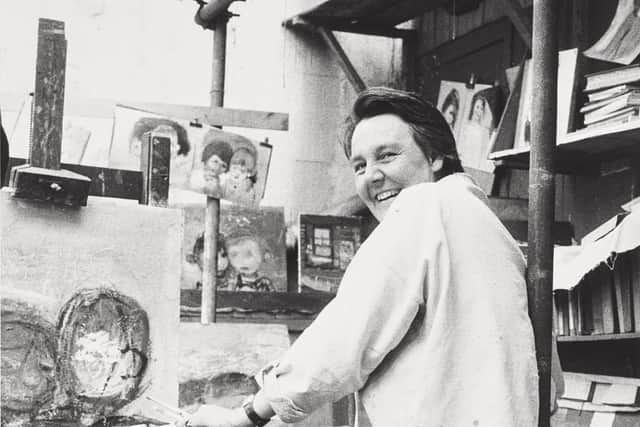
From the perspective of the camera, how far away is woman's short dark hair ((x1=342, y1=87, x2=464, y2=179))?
2.09 meters

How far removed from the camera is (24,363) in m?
2.80

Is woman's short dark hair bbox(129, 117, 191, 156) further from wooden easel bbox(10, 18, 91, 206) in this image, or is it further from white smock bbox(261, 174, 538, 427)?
white smock bbox(261, 174, 538, 427)

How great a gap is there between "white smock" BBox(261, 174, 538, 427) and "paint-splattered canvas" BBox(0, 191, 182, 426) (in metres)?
1.15

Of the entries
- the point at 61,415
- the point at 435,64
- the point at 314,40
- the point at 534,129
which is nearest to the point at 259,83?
the point at 314,40

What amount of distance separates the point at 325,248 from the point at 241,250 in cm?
41

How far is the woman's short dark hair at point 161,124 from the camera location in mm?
4184

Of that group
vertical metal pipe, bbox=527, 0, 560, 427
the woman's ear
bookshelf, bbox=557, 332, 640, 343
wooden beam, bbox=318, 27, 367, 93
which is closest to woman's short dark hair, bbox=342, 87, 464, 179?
the woman's ear

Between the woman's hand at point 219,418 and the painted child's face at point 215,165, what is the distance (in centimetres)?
218

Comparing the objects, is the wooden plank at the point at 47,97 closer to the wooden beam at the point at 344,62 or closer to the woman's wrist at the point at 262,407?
the woman's wrist at the point at 262,407

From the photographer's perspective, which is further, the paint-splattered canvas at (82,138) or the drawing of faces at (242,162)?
the paint-splattered canvas at (82,138)

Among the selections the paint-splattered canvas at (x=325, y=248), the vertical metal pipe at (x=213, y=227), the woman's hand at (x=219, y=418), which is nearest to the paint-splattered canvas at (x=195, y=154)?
the vertical metal pipe at (x=213, y=227)

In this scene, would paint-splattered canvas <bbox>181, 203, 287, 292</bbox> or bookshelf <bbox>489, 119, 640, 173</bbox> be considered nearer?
bookshelf <bbox>489, 119, 640, 173</bbox>

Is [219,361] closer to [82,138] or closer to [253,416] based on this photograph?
[82,138]

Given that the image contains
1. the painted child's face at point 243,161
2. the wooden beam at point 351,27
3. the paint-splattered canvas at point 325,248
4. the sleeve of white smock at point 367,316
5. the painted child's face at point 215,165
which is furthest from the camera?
the wooden beam at point 351,27
